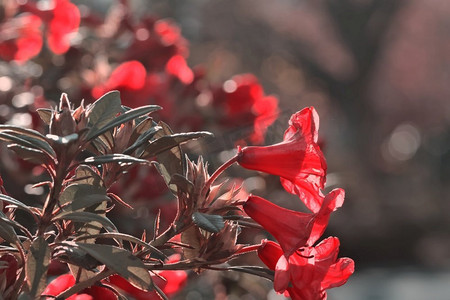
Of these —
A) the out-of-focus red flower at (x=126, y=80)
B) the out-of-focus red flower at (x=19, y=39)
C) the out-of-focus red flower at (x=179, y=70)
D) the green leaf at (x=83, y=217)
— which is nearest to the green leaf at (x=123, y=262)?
the green leaf at (x=83, y=217)

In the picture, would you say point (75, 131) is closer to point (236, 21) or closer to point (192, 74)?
point (192, 74)

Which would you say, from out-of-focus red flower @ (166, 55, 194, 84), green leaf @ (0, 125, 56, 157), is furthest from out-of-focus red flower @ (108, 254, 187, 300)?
out-of-focus red flower @ (166, 55, 194, 84)

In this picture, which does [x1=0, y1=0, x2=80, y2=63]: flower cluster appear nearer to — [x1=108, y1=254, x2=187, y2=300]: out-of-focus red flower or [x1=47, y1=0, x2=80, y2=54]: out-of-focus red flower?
[x1=47, y1=0, x2=80, y2=54]: out-of-focus red flower

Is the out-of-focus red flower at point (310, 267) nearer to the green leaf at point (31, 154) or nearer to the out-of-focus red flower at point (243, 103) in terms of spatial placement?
Result: the green leaf at point (31, 154)

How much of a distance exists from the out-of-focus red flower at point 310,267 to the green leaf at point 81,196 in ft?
0.65

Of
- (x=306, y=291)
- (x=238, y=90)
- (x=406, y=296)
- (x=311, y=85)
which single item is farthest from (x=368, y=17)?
(x=306, y=291)

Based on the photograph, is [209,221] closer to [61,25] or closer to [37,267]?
[37,267]

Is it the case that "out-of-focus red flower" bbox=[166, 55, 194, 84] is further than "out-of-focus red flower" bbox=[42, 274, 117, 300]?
Yes

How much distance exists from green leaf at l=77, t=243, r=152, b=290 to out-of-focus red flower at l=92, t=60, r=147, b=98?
984 millimetres

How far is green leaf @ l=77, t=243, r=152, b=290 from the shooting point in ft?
2.27

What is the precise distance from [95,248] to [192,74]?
4.53 feet

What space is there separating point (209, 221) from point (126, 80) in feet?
3.22

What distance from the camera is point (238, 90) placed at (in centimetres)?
204

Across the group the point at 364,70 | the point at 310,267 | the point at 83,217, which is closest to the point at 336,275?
the point at 310,267
